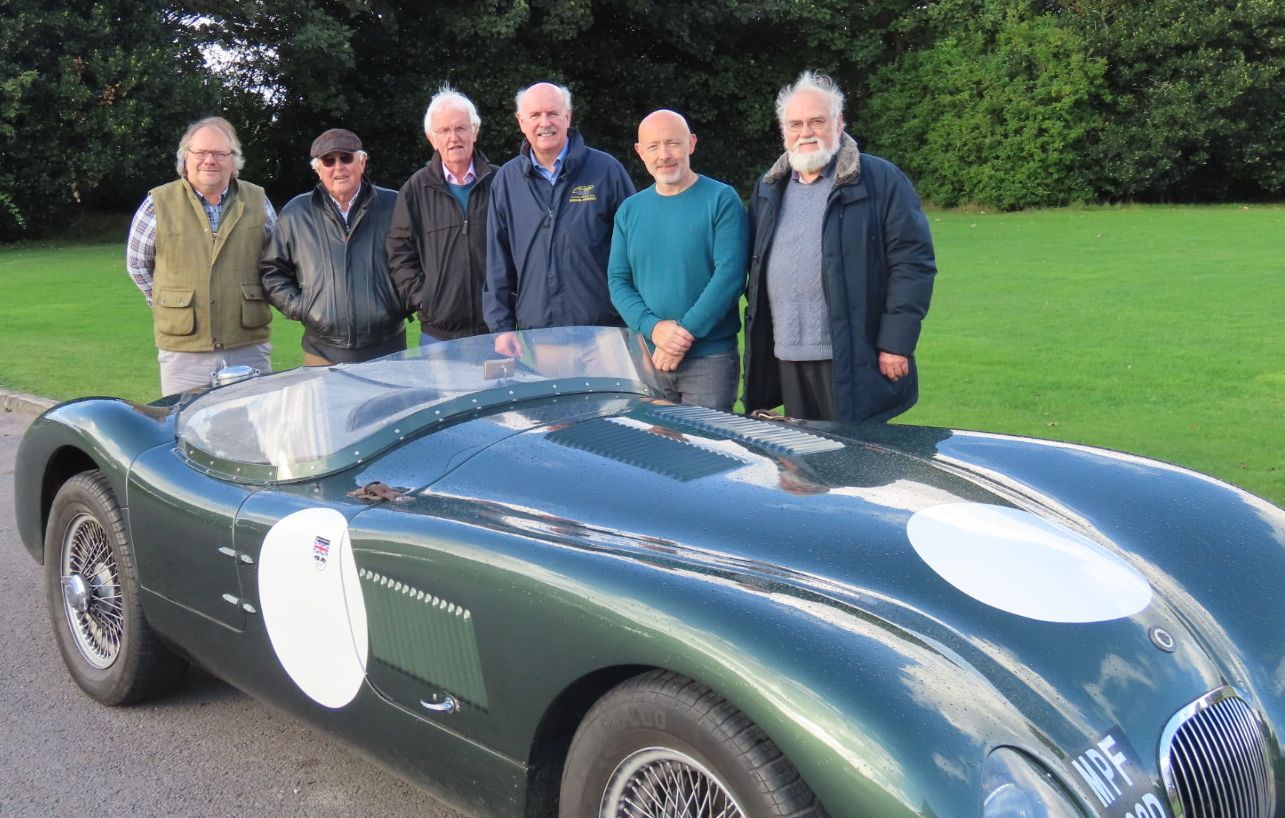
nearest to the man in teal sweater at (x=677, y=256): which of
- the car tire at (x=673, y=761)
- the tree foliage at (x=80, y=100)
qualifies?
the car tire at (x=673, y=761)

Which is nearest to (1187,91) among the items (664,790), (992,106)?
(992,106)

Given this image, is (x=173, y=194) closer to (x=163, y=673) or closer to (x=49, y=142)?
(x=163, y=673)

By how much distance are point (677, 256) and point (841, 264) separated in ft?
2.33

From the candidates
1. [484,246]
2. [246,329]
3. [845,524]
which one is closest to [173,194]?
[246,329]

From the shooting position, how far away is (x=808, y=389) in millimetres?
4738

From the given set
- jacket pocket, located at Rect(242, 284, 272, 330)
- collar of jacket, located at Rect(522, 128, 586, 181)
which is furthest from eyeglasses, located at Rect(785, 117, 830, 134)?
jacket pocket, located at Rect(242, 284, 272, 330)

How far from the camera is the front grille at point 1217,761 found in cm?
204

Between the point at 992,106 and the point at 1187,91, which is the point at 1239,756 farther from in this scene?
the point at 992,106

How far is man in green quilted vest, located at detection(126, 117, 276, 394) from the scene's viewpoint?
530cm

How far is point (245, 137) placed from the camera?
96.8 ft

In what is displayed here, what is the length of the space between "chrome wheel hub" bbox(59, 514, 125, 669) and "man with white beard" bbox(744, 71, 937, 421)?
2618mm

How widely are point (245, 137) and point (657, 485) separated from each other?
96.8 ft

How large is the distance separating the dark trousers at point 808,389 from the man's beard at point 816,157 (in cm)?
77

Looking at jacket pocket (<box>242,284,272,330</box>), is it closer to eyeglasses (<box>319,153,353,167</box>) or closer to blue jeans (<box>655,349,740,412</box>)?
eyeglasses (<box>319,153,353,167</box>)
